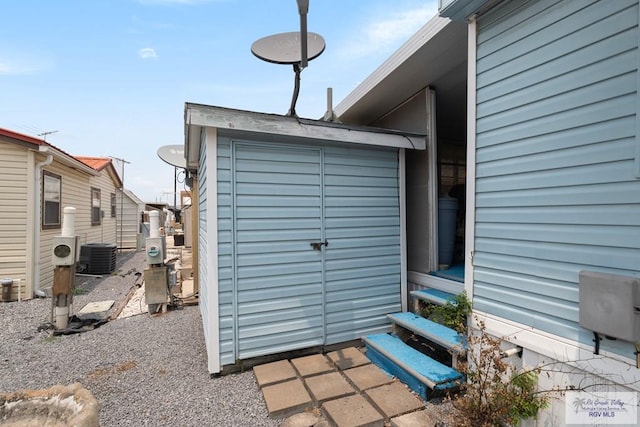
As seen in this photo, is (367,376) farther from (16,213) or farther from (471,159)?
(16,213)

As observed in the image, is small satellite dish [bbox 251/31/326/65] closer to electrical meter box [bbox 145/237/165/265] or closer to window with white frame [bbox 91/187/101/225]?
electrical meter box [bbox 145/237/165/265]

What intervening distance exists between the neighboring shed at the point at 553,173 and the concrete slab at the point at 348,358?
1285mm

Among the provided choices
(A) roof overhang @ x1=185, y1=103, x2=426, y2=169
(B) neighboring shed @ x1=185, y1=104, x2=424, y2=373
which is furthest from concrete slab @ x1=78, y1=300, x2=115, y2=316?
(A) roof overhang @ x1=185, y1=103, x2=426, y2=169

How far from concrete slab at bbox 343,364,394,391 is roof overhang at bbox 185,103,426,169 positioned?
224 cm

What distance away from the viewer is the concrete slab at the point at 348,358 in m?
2.92

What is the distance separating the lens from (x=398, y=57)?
3072mm

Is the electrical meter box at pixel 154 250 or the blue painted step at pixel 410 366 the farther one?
the electrical meter box at pixel 154 250

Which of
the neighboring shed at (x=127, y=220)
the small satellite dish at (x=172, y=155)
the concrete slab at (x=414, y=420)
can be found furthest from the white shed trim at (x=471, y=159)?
the neighboring shed at (x=127, y=220)

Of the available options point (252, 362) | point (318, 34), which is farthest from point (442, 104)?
point (252, 362)

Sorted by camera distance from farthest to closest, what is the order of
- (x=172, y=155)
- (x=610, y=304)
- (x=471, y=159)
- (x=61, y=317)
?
(x=172, y=155), (x=61, y=317), (x=471, y=159), (x=610, y=304)

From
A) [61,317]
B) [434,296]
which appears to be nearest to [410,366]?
[434,296]

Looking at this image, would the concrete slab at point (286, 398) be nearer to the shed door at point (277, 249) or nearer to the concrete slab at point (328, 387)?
the concrete slab at point (328, 387)

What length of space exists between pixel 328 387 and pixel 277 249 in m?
1.31

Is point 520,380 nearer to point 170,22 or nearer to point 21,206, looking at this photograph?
point 170,22
